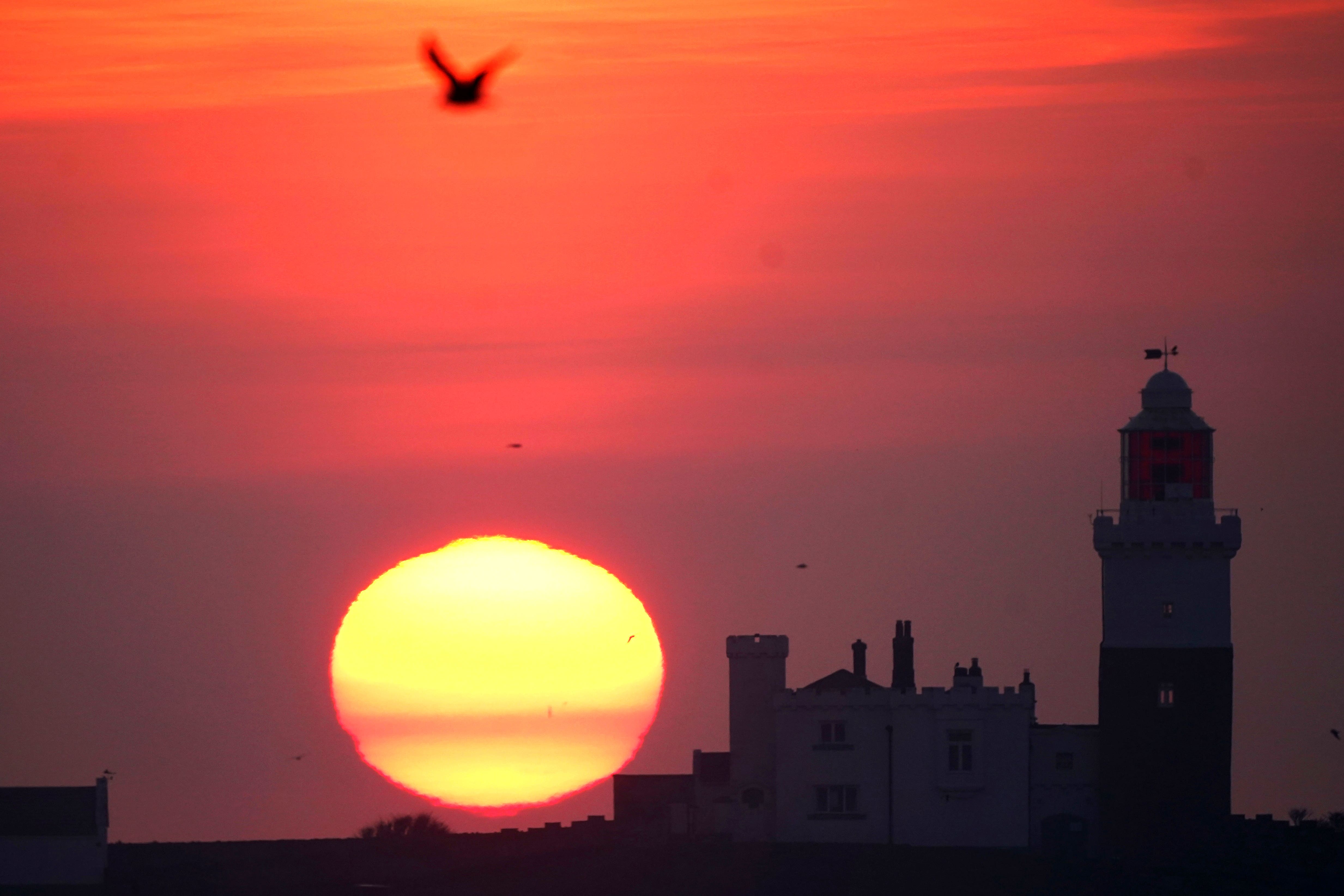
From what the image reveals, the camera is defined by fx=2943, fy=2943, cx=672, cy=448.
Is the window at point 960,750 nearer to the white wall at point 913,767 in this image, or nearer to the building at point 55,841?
the white wall at point 913,767

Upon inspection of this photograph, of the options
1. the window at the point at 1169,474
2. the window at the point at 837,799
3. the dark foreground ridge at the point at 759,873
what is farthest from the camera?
the window at the point at 1169,474

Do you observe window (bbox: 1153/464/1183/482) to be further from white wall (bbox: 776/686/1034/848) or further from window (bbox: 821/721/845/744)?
window (bbox: 821/721/845/744)

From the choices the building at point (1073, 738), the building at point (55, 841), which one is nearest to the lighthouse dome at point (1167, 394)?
the building at point (1073, 738)

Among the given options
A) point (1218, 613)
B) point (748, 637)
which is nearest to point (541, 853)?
point (748, 637)

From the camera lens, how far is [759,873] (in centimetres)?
8212

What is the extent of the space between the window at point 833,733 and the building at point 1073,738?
0.21ft

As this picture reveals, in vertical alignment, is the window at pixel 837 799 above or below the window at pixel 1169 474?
below

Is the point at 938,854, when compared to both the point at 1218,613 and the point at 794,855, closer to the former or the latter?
the point at 794,855

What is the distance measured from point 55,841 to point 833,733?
2434 centimetres

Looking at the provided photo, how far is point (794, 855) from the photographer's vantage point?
83.1 m

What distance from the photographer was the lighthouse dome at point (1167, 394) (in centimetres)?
8756

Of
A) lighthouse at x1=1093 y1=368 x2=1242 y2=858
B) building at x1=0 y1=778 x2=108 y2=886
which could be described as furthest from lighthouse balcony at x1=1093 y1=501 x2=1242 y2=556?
building at x1=0 y1=778 x2=108 y2=886

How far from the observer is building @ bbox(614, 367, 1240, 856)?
3238 inches

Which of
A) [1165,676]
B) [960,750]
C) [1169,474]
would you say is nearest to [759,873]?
[960,750]
